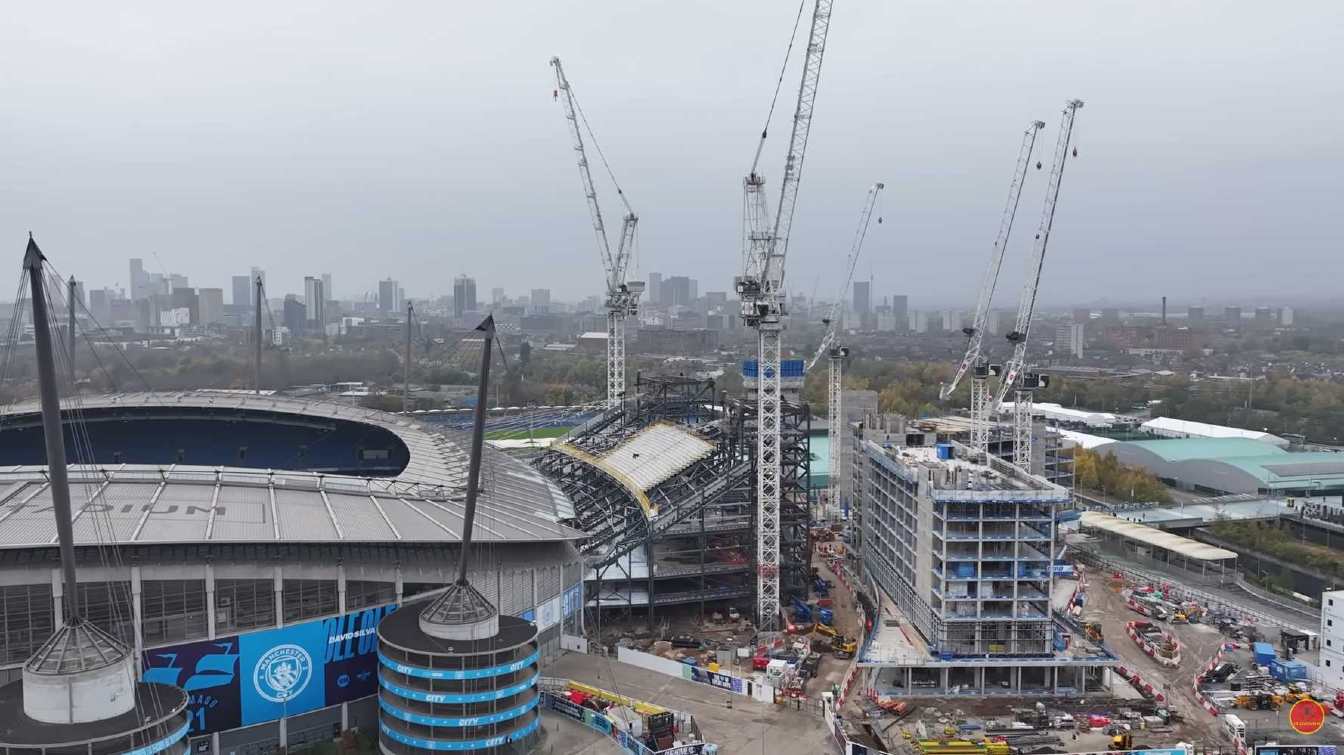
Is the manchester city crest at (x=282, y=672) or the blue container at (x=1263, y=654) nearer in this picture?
the manchester city crest at (x=282, y=672)

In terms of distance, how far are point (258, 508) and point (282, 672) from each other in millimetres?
6617

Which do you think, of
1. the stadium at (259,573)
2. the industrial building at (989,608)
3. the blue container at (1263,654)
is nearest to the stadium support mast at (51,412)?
the stadium at (259,573)

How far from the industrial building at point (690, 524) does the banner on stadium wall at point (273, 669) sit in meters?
15.0

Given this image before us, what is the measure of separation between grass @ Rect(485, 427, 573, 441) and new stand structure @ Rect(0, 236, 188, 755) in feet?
284

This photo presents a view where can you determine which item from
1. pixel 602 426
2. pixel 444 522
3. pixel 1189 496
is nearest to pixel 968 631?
pixel 444 522

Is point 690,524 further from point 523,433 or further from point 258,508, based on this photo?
point 523,433

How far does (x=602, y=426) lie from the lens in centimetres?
8212

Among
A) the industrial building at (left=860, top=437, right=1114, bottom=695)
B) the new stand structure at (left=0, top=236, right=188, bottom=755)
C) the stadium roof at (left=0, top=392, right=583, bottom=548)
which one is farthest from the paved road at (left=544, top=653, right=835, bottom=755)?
the new stand structure at (left=0, top=236, right=188, bottom=755)

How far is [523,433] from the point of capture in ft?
→ 408

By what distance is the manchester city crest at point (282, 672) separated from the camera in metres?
35.8

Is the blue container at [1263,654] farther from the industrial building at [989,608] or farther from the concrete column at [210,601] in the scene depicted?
the concrete column at [210,601]

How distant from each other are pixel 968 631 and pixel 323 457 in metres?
45.7

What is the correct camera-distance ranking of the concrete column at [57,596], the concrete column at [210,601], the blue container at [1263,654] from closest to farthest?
the concrete column at [57,596]
the concrete column at [210,601]
the blue container at [1263,654]

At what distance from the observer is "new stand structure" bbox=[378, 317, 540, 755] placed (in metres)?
34.7
